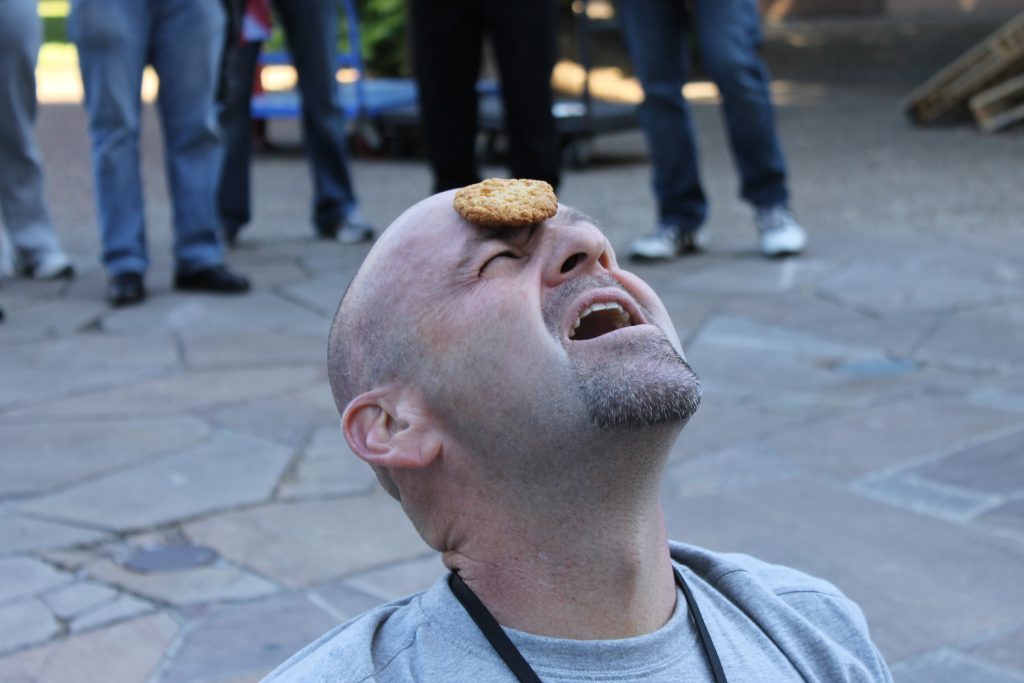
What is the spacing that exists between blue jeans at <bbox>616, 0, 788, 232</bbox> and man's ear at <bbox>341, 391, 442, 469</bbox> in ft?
13.0

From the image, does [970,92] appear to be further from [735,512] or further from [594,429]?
[594,429]

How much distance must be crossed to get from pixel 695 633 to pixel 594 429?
257 mm

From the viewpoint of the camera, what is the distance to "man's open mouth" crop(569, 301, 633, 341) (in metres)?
1.31

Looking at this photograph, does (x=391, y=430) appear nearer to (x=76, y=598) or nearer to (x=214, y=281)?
(x=76, y=598)

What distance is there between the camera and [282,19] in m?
5.64

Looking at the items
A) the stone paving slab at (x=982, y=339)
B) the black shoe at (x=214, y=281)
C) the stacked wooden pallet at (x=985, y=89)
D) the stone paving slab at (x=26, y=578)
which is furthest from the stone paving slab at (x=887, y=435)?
the stacked wooden pallet at (x=985, y=89)

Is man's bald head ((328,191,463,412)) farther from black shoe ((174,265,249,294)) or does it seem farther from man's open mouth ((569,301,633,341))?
black shoe ((174,265,249,294))

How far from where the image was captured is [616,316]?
52.5 inches

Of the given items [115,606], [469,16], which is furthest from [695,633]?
[469,16]

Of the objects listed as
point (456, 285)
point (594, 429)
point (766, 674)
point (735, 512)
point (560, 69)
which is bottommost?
point (560, 69)

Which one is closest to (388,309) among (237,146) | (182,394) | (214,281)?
(182,394)

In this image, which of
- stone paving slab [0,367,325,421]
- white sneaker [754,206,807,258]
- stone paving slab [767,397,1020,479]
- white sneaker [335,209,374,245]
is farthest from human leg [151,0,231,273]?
stone paving slab [767,397,1020,479]

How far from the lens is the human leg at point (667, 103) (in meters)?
5.09

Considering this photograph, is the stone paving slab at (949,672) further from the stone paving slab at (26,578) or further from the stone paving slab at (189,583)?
the stone paving slab at (26,578)
